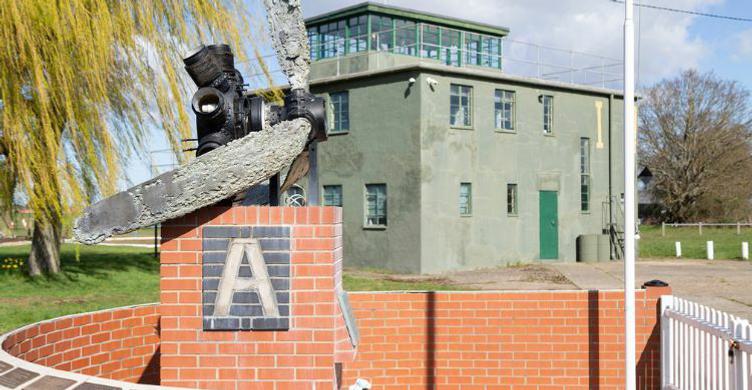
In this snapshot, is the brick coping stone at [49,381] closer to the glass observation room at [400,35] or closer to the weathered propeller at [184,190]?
the weathered propeller at [184,190]

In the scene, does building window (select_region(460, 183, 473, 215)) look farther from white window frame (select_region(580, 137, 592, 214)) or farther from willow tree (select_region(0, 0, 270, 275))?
willow tree (select_region(0, 0, 270, 275))

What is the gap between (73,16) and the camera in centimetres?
1209

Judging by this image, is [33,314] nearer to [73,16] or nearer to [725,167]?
[73,16]

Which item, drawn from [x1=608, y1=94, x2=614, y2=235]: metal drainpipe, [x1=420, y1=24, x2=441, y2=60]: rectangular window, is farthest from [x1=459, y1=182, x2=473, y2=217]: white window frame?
[x1=608, y1=94, x2=614, y2=235]: metal drainpipe

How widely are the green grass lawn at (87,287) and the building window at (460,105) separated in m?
5.88

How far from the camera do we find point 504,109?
26.6 m

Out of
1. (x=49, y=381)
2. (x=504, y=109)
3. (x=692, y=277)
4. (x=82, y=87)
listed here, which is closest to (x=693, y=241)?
(x=504, y=109)

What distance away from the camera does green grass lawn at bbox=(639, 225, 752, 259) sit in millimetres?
31375

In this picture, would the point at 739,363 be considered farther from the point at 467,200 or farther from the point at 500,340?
the point at 467,200

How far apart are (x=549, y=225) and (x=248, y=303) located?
23341mm

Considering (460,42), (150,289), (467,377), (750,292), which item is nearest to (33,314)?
(150,289)

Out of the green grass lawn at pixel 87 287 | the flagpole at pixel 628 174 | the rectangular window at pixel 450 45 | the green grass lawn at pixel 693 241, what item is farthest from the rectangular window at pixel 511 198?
the flagpole at pixel 628 174

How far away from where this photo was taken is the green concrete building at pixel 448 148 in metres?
24.1

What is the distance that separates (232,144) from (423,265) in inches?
735
